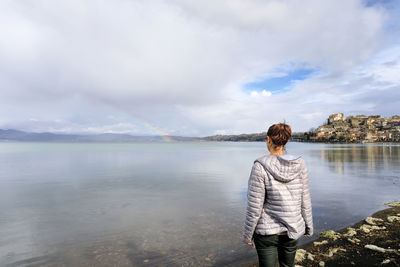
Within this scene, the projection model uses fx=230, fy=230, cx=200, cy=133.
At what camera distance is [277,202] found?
3652mm

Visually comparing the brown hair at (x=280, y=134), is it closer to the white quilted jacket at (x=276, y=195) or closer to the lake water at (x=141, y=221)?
the white quilted jacket at (x=276, y=195)

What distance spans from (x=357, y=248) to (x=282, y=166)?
6753 mm

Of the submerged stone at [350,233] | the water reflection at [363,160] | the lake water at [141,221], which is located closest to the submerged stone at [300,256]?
the lake water at [141,221]

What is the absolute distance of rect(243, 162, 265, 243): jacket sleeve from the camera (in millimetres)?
3566

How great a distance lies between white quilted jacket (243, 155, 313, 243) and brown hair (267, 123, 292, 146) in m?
0.31

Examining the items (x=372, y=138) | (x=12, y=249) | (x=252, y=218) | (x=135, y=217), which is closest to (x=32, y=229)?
(x=12, y=249)

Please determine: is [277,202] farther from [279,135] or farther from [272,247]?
[279,135]

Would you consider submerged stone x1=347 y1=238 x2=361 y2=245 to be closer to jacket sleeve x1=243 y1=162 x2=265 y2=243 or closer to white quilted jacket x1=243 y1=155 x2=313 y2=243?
white quilted jacket x1=243 y1=155 x2=313 y2=243

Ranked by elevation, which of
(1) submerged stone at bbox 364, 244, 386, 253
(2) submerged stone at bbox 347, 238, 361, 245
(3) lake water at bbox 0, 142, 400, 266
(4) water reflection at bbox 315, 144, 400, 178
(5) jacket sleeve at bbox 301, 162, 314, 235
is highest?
(5) jacket sleeve at bbox 301, 162, 314, 235

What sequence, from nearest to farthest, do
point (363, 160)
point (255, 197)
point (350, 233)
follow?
point (255, 197), point (350, 233), point (363, 160)

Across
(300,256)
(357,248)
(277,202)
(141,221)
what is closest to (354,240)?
(357,248)

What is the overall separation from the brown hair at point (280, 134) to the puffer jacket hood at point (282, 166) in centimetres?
36

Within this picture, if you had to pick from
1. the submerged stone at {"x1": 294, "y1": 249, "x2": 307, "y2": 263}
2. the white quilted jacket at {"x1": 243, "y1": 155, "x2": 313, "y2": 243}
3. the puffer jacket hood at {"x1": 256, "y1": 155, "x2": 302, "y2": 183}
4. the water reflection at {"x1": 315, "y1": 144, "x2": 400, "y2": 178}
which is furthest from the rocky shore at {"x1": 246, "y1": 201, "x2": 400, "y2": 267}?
the water reflection at {"x1": 315, "y1": 144, "x2": 400, "y2": 178}

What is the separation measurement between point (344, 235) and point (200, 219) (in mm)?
6785
